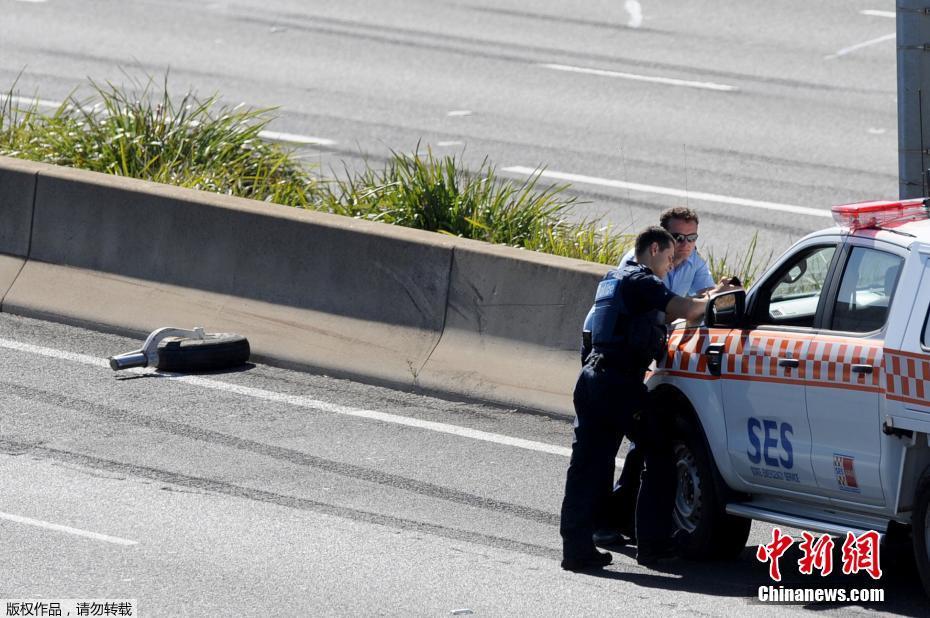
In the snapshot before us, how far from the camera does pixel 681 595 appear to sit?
8.08 metres

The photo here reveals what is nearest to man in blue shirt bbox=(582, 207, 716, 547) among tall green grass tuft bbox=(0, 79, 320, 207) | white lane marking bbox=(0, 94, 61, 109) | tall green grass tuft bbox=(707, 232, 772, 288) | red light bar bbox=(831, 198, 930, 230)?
red light bar bbox=(831, 198, 930, 230)

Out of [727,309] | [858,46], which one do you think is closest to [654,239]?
[727,309]

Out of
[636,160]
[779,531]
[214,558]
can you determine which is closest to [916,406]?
[779,531]

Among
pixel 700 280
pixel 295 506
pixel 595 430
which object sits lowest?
pixel 295 506

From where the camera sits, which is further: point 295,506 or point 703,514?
point 295,506

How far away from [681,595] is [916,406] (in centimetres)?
148

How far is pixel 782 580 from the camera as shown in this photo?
836 centimetres

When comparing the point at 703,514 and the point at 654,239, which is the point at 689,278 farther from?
the point at 703,514

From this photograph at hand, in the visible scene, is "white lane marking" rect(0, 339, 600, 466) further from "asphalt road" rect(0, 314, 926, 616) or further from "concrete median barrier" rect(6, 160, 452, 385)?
"concrete median barrier" rect(6, 160, 452, 385)

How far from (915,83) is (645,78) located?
10108 mm

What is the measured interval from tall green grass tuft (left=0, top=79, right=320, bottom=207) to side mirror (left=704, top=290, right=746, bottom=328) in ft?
19.2

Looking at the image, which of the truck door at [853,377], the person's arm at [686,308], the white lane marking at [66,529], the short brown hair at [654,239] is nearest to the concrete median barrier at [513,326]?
the person's arm at [686,308]

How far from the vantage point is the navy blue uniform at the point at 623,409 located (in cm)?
864

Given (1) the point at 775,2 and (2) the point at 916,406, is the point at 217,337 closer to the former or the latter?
(2) the point at 916,406
